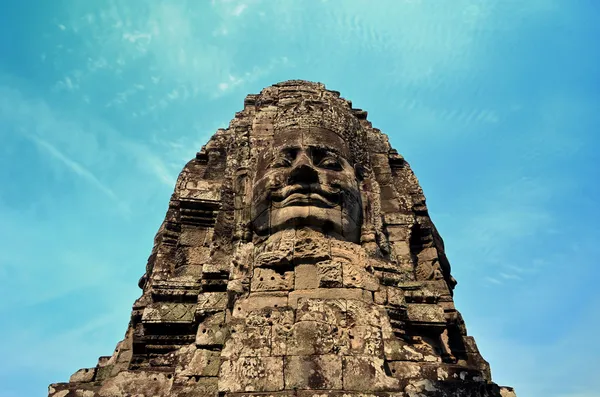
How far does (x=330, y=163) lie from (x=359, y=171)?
3.08ft

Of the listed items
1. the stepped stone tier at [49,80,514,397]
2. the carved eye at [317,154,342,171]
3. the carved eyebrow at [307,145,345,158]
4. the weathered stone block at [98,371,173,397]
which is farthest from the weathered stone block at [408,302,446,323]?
the weathered stone block at [98,371,173,397]

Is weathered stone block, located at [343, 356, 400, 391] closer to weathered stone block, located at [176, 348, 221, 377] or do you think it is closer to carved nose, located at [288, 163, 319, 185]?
weathered stone block, located at [176, 348, 221, 377]

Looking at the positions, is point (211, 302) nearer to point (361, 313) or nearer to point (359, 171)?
point (361, 313)

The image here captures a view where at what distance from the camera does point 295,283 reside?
503 centimetres

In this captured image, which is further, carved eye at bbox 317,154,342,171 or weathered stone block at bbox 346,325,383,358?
carved eye at bbox 317,154,342,171

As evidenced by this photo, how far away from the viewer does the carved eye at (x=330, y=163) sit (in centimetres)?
633

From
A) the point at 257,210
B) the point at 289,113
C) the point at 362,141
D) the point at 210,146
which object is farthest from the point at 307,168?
the point at 210,146

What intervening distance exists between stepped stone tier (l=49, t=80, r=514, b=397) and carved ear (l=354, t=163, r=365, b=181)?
5cm

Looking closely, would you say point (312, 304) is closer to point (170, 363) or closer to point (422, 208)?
point (170, 363)

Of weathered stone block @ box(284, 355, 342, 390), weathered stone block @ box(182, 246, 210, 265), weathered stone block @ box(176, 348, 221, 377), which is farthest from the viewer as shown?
weathered stone block @ box(182, 246, 210, 265)

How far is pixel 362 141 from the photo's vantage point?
7.66 m

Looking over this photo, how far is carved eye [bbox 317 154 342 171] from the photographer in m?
6.33

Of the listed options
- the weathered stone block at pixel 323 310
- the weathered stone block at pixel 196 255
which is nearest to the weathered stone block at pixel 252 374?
the weathered stone block at pixel 323 310

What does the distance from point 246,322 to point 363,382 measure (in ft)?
4.27
